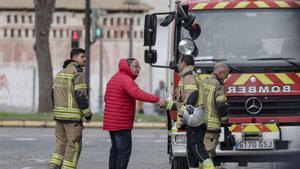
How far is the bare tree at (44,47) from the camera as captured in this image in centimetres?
2973

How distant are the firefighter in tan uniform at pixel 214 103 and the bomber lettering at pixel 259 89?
0.50 meters

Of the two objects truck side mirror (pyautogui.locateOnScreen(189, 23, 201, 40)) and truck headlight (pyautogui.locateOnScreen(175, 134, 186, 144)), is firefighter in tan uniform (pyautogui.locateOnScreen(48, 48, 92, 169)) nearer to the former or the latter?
truck headlight (pyautogui.locateOnScreen(175, 134, 186, 144))

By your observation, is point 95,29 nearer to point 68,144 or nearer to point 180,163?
point 180,163

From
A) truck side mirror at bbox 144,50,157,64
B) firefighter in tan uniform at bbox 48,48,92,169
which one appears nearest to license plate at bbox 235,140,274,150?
truck side mirror at bbox 144,50,157,64

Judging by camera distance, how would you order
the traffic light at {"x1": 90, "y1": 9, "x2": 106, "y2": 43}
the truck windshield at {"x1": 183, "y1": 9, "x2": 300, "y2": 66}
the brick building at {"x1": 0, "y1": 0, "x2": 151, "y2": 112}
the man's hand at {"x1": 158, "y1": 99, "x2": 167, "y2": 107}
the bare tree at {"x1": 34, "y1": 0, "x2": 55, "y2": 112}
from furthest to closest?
the brick building at {"x1": 0, "y1": 0, "x2": 151, "y2": 112} < the traffic light at {"x1": 90, "y1": 9, "x2": 106, "y2": 43} < the bare tree at {"x1": 34, "y1": 0, "x2": 55, "y2": 112} < the truck windshield at {"x1": 183, "y1": 9, "x2": 300, "y2": 66} < the man's hand at {"x1": 158, "y1": 99, "x2": 167, "y2": 107}

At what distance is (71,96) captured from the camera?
1369cm

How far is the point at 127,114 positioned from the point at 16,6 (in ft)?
88.1

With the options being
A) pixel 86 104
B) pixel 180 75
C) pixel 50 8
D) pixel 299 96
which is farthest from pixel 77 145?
pixel 50 8

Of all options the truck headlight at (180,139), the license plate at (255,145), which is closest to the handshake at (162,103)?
the truck headlight at (180,139)

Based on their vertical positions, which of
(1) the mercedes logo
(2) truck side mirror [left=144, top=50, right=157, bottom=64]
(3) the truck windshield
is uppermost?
(3) the truck windshield

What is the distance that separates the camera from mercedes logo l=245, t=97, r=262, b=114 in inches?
553

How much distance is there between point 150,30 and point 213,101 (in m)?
1.54

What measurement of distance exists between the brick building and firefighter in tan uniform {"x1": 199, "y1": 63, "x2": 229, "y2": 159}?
25.0 metres

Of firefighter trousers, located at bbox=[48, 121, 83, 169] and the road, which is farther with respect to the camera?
the road
